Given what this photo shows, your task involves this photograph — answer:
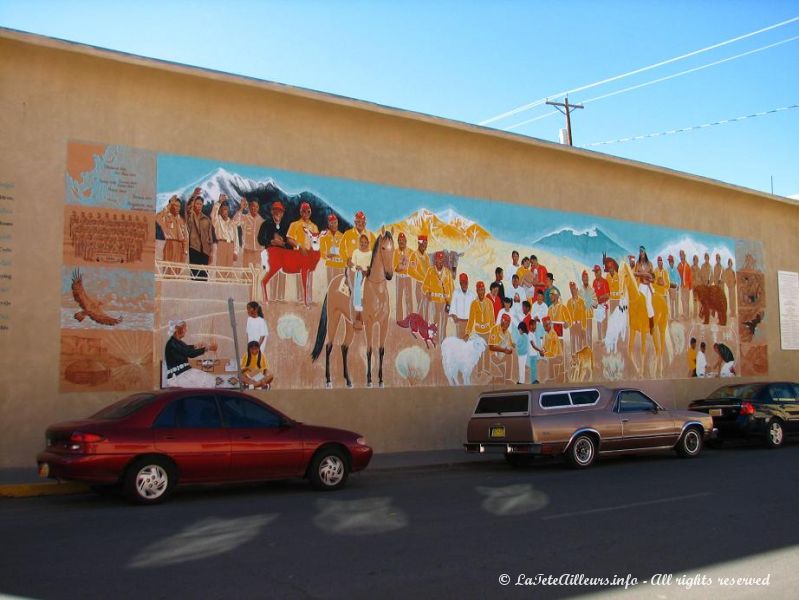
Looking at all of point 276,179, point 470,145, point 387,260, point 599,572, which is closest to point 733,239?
point 470,145

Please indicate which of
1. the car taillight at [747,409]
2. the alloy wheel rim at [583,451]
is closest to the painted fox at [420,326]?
the alloy wheel rim at [583,451]

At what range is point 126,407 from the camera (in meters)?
10.9

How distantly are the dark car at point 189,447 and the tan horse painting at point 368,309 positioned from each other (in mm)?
4934

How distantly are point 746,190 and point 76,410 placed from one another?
2189 centimetres

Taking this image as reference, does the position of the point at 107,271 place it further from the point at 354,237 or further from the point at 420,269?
the point at 420,269

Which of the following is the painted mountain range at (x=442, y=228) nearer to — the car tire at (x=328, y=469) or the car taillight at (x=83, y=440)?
the car tire at (x=328, y=469)

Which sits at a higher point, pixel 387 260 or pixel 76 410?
pixel 387 260

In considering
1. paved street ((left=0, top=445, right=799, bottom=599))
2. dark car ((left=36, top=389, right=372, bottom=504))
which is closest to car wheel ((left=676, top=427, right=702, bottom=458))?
paved street ((left=0, top=445, right=799, bottom=599))

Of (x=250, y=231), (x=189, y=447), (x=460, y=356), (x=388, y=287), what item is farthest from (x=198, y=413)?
(x=460, y=356)

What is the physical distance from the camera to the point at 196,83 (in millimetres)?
15867

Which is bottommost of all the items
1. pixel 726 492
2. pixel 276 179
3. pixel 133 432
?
pixel 726 492

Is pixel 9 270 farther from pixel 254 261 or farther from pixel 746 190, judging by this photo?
pixel 746 190

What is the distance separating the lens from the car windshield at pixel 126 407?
1067cm

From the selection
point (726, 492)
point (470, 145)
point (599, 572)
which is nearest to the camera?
point (599, 572)
